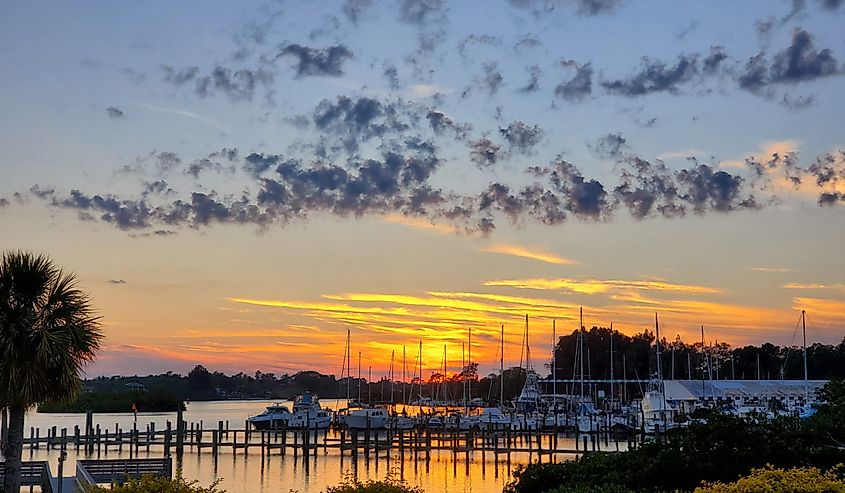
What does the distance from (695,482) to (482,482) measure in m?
42.5

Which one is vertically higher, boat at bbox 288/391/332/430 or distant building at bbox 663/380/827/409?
distant building at bbox 663/380/827/409

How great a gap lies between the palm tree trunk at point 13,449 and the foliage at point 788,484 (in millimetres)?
16185


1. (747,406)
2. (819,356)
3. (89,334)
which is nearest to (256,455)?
(747,406)

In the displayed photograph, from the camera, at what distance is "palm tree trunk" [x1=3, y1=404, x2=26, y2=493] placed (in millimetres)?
21994

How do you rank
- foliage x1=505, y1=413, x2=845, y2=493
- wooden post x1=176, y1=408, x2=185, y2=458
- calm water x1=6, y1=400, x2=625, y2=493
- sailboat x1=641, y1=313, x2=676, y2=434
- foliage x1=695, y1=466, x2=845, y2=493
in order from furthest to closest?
sailboat x1=641, y1=313, x2=676, y2=434, wooden post x1=176, y1=408, x2=185, y2=458, calm water x1=6, y1=400, x2=625, y2=493, foliage x1=505, y1=413, x2=845, y2=493, foliage x1=695, y1=466, x2=845, y2=493

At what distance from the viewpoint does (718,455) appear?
17750mm

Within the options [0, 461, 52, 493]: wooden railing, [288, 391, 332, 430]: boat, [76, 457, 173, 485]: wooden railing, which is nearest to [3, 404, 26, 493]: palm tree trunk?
[76, 457, 173, 485]: wooden railing

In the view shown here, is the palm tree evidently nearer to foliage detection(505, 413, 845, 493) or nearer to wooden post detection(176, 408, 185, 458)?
foliage detection(505, 413, 845, 493)

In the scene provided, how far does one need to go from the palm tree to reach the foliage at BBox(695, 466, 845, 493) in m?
15.4

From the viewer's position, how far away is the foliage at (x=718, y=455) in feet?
57.5

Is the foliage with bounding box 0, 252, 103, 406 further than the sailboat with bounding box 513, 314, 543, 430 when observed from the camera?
No

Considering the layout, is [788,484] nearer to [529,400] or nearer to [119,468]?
[119,468]

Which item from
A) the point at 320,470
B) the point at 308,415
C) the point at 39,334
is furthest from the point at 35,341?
the point at 308,415

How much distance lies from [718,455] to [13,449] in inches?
641
